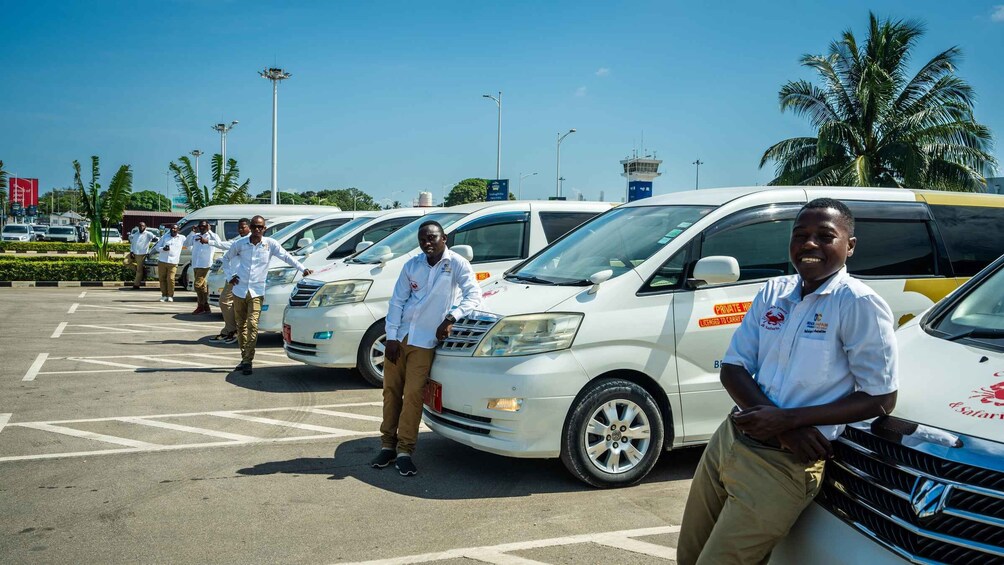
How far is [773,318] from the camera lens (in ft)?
9.96

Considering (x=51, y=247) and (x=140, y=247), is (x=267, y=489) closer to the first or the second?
(x=140, y=247)

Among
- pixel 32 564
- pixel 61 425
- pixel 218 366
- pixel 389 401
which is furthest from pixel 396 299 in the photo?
pixel 218 366

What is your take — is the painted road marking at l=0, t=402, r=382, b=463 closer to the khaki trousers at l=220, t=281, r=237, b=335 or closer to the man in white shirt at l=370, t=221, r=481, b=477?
the man in white shirt at l=370, t=221, r=481, b=477

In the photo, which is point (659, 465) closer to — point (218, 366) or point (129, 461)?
point (129, 461)

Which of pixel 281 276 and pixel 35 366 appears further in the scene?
pixel 281 276

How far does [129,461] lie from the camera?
6148mm

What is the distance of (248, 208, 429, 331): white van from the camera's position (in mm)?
10953

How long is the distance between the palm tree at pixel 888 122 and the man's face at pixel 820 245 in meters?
21.9

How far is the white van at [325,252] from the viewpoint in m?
11.0

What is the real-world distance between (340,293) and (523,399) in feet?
13.6

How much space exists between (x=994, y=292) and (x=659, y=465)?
3.01 m

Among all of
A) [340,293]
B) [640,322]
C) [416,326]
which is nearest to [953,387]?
[640,322]

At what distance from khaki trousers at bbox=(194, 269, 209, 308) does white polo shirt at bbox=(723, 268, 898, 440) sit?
14224 millimetres

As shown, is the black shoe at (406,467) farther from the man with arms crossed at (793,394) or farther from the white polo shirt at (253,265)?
the white polo shirt at (253,265)
